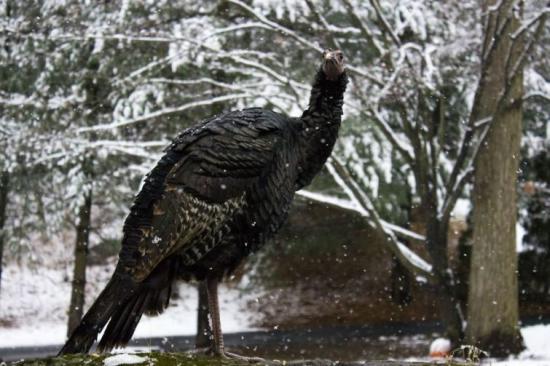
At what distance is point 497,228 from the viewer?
11.6 m

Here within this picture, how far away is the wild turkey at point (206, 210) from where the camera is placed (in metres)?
4.40

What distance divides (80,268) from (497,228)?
27.8 ft

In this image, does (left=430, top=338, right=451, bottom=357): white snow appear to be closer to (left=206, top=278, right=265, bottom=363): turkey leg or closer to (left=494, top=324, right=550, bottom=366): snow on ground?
(left=494, top=324, right=550, bottom=366): snow on ground

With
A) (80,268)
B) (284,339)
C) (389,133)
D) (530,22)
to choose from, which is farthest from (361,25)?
(284,339)

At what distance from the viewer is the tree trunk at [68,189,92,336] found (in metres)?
15.7

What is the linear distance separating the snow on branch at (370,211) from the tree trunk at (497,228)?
843 mm

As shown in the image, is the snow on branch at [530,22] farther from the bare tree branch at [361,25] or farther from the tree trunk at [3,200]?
the tree trunk at [3,200]

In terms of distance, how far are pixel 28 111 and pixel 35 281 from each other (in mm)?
9534

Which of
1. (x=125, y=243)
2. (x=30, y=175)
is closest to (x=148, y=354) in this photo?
(x=125, y=243)

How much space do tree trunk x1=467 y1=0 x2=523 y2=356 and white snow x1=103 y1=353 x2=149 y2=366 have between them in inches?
331

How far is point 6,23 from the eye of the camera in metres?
13.2

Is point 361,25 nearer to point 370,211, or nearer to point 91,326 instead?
point 370,211

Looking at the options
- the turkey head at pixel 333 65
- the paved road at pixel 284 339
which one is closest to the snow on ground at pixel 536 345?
the paved road at pixel 284 339

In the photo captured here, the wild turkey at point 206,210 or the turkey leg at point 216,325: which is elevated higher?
the wild turkey at point 206,210
